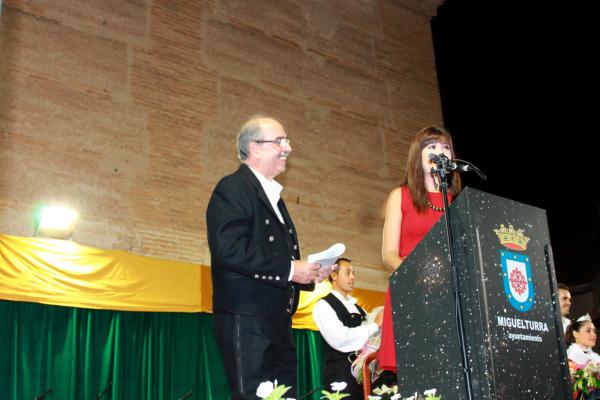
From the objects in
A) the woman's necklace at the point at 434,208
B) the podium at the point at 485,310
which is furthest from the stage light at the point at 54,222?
the podium at the point at 485,310

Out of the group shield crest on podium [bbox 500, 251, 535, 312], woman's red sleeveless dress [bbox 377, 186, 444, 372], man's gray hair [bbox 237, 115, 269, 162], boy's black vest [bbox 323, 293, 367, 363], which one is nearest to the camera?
shield crest on podium [bbox 500, 251, 535, 312]

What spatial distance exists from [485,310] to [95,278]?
526 cm

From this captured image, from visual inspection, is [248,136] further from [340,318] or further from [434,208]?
[340,318]

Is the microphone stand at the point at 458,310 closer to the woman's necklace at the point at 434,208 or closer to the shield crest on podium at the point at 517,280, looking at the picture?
the shield crest on podium at the point at 517,280

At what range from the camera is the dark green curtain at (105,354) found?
641cm

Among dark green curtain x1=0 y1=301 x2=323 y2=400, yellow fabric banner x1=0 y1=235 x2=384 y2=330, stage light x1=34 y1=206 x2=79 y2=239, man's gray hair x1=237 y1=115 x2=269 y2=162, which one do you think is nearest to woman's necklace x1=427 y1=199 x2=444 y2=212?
man's gray hair x1=237 y1=115 x2=269 y2=162

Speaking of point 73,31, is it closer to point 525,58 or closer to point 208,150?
point 208,150

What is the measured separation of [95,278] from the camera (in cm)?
691

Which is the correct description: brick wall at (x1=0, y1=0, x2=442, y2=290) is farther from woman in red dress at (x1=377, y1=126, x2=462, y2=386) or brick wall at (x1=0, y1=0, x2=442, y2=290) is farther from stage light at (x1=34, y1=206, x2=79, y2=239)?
woman in red dress at (x1=377, y1=126, x2=462, y2=386)

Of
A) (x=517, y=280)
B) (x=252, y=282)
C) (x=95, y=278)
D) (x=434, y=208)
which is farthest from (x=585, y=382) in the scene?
(x=95, y=278)

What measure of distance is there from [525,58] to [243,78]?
201 inches

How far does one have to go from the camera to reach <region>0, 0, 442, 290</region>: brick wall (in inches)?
303

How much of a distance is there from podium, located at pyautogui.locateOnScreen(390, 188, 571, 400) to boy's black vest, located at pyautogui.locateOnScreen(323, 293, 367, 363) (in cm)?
313

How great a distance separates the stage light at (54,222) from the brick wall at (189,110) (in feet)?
0.46
